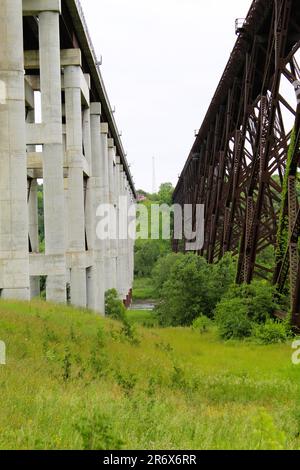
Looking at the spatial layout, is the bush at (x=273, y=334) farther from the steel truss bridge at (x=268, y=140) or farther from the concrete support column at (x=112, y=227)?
the concrete support column at (x=112, y=227)

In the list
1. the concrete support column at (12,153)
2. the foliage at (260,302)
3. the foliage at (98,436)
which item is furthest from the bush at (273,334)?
the foliage at (98,436)

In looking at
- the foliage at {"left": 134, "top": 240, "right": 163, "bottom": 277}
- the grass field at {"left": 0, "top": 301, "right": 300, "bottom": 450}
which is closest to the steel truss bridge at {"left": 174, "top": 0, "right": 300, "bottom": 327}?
the grass field at {"left": 0, "top": 301, "right": 300, "bottom": 450}

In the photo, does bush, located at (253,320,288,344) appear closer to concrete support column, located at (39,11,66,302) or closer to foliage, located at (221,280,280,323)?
foliage, located at (221,280,280,323)

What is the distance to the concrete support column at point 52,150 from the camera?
16.9 m

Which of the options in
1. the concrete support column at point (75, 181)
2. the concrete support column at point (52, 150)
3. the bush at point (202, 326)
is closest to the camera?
the concrete support column at point (52, 150)

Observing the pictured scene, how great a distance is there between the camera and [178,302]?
23.3 meters

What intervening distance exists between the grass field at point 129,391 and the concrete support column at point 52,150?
2.78 metres

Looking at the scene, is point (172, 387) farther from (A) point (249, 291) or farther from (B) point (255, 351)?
(A) point (249, 291)

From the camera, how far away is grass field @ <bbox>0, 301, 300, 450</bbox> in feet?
15.1

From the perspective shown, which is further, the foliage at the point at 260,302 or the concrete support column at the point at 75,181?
the concrete support column at the point at 75,181

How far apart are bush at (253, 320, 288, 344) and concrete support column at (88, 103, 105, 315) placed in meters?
9.85

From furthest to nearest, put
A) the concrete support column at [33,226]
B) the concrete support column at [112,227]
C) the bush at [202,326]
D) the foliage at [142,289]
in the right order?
1. the foliage at [142,289]
2. the concrete support column at [112,227]
3. the concrete support column at [33,226]
4. the bush at [202,326]

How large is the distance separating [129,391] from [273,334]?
313 inches

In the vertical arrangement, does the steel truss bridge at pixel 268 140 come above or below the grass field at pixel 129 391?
above
